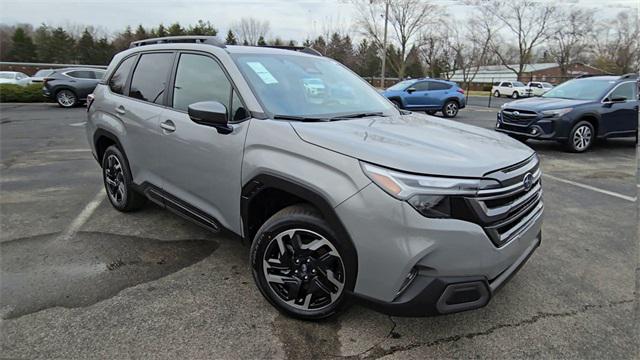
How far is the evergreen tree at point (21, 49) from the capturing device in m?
50.4

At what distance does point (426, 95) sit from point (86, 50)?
4935 cm

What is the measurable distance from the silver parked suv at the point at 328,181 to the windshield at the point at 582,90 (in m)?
7.74

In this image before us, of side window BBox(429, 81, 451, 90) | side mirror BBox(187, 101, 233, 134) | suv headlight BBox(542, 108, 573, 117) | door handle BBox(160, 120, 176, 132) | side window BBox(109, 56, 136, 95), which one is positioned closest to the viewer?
side mirror BBox(187, 101, 233, 134)

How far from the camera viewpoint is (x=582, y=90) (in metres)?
9.57

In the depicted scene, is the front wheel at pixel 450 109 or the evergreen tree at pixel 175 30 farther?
the evergreen tree at pixel 175 30

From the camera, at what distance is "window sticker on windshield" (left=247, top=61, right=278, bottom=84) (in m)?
3.04

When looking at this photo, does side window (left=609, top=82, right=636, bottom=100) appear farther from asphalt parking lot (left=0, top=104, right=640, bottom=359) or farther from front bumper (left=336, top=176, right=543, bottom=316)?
front bumper (left=336, top=176, right=543, bottom=316)

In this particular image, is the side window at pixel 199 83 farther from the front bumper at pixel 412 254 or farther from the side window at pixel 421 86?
the side window at pixel 421 86

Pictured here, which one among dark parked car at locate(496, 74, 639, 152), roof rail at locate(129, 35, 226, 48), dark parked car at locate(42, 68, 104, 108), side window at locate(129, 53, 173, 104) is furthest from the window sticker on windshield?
dark parked car at locate(42, 68, 104, 108)

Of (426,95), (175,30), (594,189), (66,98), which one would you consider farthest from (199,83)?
(175,30)

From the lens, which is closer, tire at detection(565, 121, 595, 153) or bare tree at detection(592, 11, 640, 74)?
tire at detection(565, 121, 595, 153)

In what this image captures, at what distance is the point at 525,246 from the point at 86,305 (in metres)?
2.87

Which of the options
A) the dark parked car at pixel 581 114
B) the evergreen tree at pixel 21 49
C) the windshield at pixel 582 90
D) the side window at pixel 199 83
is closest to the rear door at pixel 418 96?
the windshield at pixel 582 90

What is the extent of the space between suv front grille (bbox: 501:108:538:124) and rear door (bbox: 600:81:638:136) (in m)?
1.67
